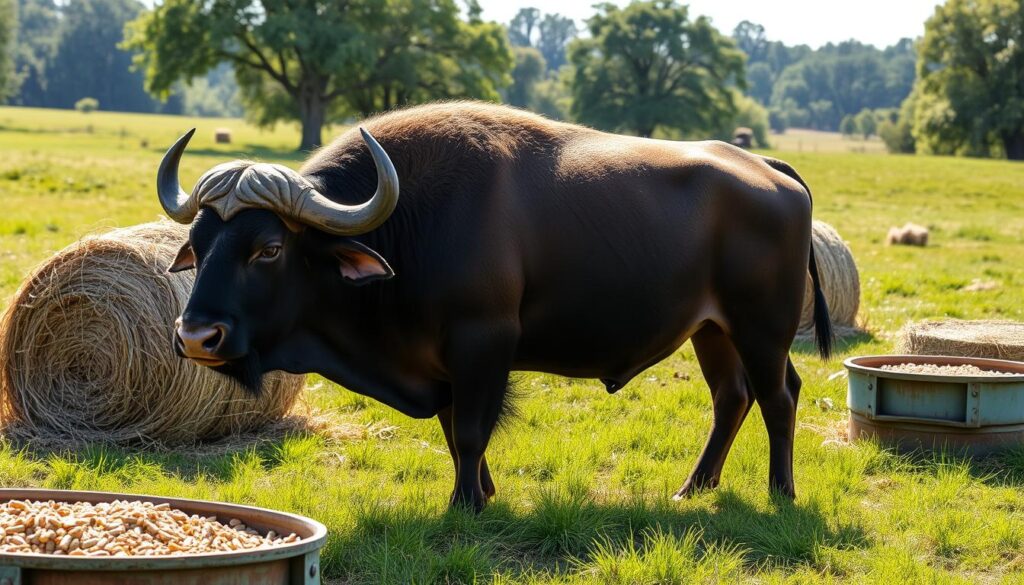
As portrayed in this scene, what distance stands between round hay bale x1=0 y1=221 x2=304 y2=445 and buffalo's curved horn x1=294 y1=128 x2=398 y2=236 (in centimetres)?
A: 271

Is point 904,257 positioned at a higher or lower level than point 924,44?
lower

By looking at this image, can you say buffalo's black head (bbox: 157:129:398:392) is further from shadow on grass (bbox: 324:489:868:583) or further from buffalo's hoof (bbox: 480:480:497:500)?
buffalo's hoof (bbox: 480:480:497:500)

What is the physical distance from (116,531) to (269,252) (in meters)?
1.92

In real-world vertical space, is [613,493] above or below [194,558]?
below

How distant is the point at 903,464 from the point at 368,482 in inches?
151

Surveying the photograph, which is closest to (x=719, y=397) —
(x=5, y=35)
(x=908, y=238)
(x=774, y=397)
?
(x=774, y=397)

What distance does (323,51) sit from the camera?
59406 millimetres

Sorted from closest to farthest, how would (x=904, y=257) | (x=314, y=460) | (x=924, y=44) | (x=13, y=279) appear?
(x=314, y=460) < (x=13, y=279) < (x=904, y=257) < (x=924, y=44)

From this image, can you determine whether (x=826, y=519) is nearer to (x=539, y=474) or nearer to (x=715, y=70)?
(x=539, y=474)

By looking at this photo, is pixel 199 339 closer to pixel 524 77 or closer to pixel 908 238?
pixel 908 238

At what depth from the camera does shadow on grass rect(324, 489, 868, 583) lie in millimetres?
5797

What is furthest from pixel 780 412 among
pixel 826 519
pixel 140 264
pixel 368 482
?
pixel 140 264

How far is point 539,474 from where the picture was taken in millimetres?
7895

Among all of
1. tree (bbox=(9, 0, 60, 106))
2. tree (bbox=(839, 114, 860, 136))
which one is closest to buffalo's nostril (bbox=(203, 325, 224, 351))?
tree (bbox=(9, 0, 60, 106))
